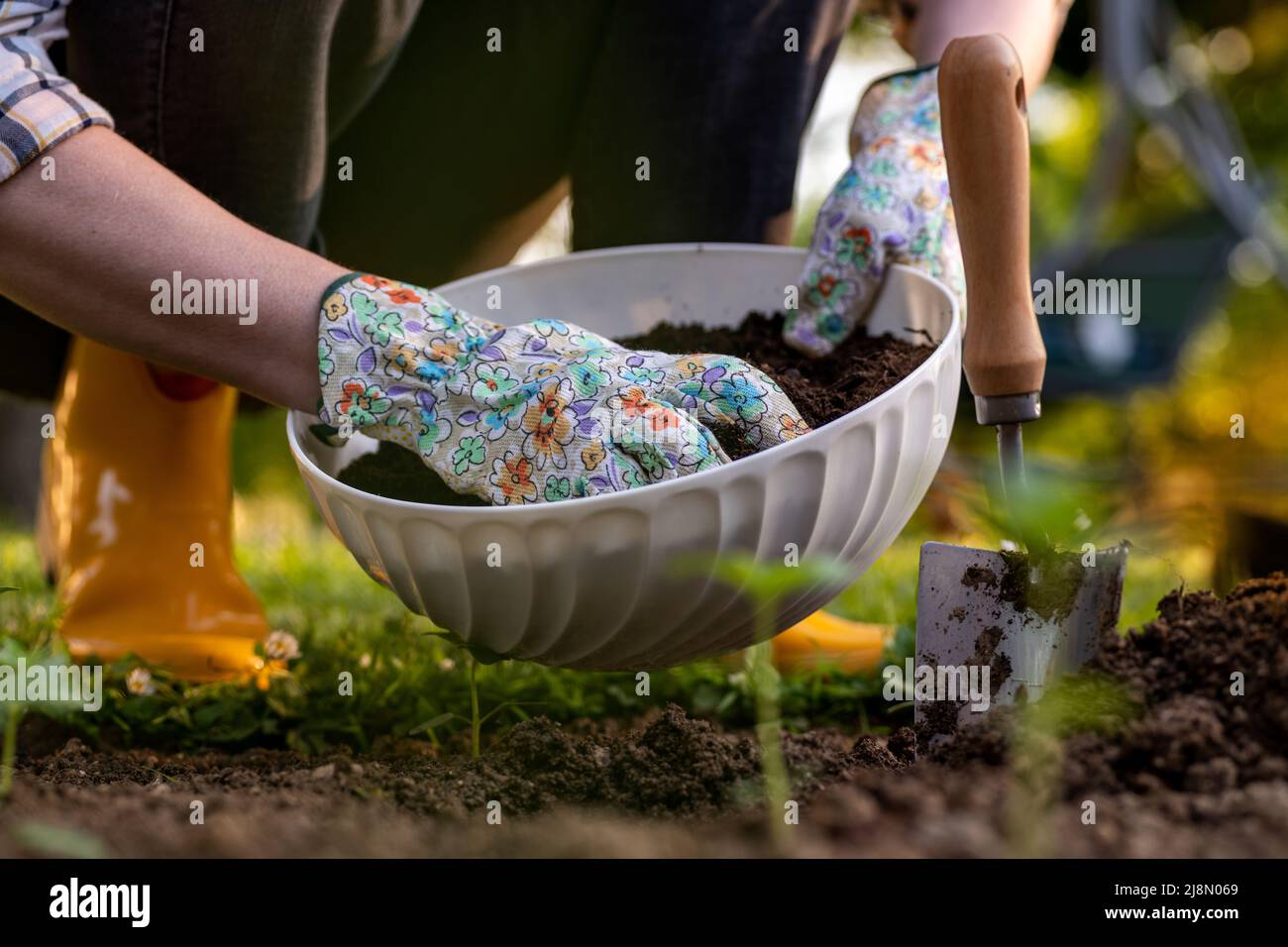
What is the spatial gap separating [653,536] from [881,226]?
1.62 ft

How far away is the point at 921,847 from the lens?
1.84 ft

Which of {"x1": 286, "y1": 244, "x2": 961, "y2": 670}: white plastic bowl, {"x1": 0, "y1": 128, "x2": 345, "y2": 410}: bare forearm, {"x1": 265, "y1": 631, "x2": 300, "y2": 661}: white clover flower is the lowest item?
{"x1": 265, "y1": 631, "x2": 300, "y2": 661}: white clover flower

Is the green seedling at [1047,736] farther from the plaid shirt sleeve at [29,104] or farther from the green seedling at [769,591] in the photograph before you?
the plaid shirt sleeve at [29,104]

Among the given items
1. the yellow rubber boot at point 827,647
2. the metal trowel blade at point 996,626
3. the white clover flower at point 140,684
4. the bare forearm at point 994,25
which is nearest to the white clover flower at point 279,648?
the white clover flower at point 140,684

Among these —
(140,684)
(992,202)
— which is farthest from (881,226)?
(140,684)

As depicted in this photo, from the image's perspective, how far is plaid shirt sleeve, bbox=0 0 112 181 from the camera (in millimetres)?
917

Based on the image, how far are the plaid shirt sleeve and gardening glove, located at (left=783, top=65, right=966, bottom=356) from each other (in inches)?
27.2

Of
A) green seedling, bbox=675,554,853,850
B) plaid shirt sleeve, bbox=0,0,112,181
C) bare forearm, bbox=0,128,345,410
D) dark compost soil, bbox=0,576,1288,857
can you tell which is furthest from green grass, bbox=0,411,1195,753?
plaid shirt sleeve, bbox=0,0,112,181

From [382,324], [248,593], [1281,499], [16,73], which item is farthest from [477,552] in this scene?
[1281,499]

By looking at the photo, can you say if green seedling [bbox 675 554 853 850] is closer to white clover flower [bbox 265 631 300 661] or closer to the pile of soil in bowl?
the pile of soil in bowl

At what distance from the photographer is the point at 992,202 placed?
3.13ft

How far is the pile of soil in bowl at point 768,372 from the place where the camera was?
1000 millimetres

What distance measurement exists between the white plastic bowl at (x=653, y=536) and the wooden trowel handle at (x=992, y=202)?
1.2 inches

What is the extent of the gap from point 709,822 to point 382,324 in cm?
48
